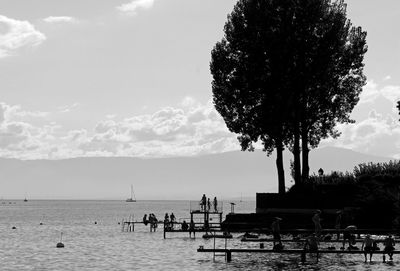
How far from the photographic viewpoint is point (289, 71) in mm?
75188

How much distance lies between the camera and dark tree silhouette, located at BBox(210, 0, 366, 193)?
75.1m

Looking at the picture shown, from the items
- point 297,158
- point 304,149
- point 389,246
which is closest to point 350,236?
point 389,246

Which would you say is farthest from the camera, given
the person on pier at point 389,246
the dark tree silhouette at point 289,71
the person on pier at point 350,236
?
the dark tree silhouette at point 289,71

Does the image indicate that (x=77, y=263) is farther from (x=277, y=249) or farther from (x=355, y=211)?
(x=355, y=211)

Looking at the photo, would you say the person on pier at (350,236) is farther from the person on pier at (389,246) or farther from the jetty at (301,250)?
the person on pier at (389,246)

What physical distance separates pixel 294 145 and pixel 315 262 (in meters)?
24.4

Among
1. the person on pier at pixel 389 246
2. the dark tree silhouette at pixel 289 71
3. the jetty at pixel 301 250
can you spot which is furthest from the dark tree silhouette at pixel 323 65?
the person on pier at pixel 389 246

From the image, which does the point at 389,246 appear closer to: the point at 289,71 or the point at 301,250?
the point at 301,250

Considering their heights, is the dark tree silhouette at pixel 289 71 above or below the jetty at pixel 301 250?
above

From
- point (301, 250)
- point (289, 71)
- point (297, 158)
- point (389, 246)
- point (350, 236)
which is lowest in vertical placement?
point (301, 250)

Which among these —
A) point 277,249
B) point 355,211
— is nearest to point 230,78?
point 355,211

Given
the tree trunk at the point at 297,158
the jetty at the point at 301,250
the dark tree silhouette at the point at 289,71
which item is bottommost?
the jetty at the point at 301,250

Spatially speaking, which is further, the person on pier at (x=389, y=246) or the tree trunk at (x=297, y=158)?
the tree trunk at (x=297, y=158)

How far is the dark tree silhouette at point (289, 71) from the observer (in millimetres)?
75062
